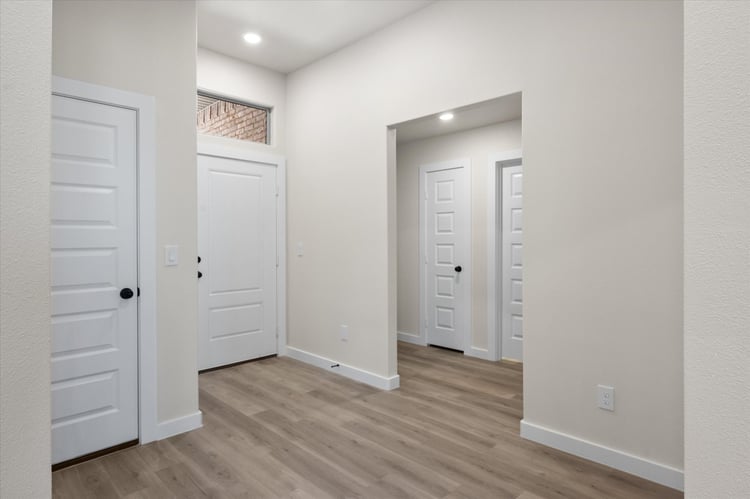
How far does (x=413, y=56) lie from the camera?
336 centimetres

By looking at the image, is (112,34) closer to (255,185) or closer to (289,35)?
(289,35)

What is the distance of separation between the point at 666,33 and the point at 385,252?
2.26 m

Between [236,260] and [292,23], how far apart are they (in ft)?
7.17

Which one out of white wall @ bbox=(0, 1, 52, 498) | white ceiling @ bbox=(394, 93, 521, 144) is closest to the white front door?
white ceiling @ bbox=(394, 93, 521, 144)

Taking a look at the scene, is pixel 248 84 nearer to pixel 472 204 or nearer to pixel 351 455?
pixel 472 204

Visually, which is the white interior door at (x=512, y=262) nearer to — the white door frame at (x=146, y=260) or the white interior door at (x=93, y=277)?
the white door frame at (x=146, y=260)

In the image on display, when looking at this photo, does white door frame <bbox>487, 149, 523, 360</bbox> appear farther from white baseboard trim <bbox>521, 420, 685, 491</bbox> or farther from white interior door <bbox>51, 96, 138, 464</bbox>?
white interior door <bbox>51, 96, 138, 464</bbox>

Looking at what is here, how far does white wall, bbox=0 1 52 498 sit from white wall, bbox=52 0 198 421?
183 centimetres

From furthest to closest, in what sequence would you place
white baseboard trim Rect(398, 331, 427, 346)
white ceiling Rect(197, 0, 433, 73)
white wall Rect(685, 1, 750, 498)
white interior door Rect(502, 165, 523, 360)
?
white baseboard trim Rect(398, 331, 427, 346)
white interior door Rect(502, 165, 523, 360)
white ceiling Rect(197, 0, 433, 73)
white wall Rect(685, 1, 750, 498)

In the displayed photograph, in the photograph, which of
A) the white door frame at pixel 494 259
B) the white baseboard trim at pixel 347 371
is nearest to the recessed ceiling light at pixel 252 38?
the white door frame at pixel 494 259

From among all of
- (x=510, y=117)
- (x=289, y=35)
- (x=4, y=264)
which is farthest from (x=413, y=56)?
(x=4, y=264)

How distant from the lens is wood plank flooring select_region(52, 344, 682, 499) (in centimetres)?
213

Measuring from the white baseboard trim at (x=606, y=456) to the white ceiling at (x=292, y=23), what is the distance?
10.0 feet

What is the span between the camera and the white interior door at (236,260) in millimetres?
4039
